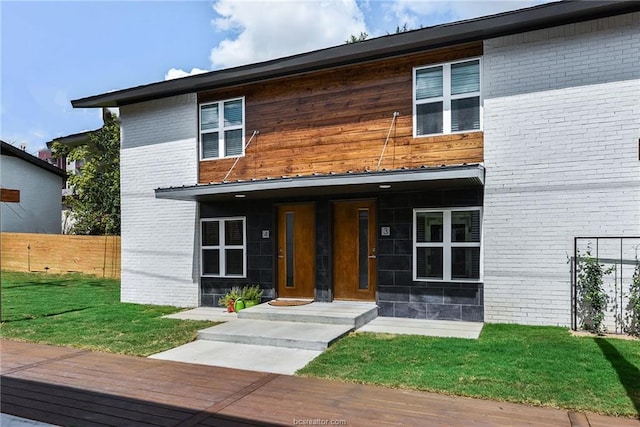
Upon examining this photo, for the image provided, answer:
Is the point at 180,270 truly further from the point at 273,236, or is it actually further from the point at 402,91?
the point at 402,91

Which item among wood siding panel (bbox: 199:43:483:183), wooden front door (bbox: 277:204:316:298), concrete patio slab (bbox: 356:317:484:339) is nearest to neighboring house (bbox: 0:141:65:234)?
wood siding panel (bbox: 199:43:483:183)

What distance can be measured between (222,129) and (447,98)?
497 centimetres

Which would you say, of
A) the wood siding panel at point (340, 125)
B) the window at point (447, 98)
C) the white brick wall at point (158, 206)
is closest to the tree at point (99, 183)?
the white brick wall at point (158, 206)

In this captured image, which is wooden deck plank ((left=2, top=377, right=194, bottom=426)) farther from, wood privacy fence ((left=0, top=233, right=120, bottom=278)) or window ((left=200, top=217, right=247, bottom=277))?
wood privacy fence ((left=0, top=233, right=120, bottom=278))

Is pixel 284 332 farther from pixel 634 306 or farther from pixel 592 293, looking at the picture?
pixel 634 306

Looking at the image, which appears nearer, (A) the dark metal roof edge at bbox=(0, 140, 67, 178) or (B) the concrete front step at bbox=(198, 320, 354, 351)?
(B) the concrete front step at bbox=(198, 320, 354, 351)

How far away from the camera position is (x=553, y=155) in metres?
7.49

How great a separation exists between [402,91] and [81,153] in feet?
53.4

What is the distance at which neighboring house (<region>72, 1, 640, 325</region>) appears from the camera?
23.7ft

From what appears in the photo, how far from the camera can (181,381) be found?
5051mm

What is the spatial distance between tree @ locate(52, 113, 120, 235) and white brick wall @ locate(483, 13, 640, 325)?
16092 mm

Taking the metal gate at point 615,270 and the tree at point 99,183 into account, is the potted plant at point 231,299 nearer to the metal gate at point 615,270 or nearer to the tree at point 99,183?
the metal gate at point 615,270

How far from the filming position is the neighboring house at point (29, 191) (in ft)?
67.9

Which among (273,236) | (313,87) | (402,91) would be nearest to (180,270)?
(273,236)
